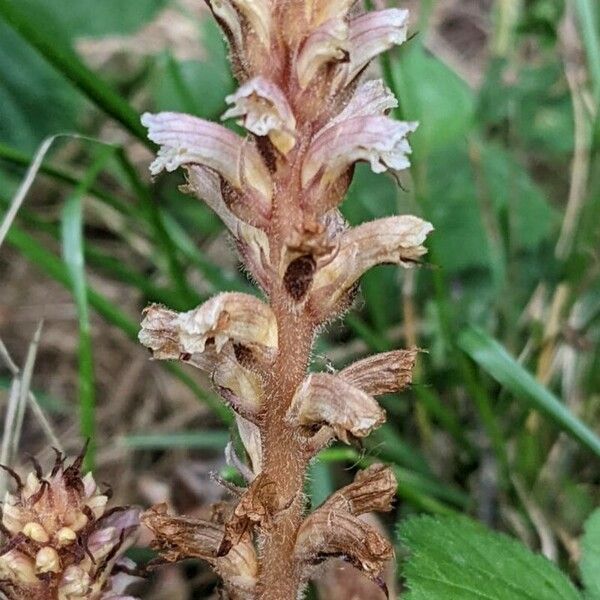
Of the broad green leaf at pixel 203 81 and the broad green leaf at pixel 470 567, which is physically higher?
the broad green leaf at pixel 203 81

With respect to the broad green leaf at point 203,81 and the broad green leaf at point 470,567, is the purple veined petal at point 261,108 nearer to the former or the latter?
the broad green leaf at point 470,567

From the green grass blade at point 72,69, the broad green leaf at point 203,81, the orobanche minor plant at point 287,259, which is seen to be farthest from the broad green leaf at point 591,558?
the broad green leaf at point 203,81

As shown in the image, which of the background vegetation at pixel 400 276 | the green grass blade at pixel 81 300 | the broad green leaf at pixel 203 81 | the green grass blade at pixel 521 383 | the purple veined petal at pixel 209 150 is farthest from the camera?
the broad green leaf at pixel 203 81

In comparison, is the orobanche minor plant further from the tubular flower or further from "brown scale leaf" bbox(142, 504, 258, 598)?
the tubular flower

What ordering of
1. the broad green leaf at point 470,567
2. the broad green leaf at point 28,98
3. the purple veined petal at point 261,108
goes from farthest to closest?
the broad green leaf at point 28,98 → the broad green leaf at point 470,567 → the purple veined petal at point 261,108

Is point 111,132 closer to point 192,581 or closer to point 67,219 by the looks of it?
point 67,219

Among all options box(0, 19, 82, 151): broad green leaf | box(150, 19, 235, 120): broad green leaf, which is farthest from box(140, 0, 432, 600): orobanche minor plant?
box(150, 19, 235, 120): broad green leaf

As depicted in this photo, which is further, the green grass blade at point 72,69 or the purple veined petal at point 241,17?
the green grass blade at point 72,69

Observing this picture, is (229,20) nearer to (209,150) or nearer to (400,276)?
(209,150)
